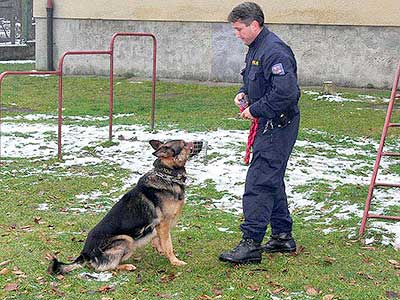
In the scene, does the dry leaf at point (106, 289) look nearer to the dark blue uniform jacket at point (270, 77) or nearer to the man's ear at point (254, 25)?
the dark blue uniform jacket at point (270, 77)

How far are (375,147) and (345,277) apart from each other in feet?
16.3

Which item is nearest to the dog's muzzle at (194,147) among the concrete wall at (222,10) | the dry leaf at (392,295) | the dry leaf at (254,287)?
the dry leaf at (254,287)

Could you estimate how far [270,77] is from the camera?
485 cm

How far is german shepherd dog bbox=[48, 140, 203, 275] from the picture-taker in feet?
16.3

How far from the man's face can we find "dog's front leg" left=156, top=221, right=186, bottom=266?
154 cm

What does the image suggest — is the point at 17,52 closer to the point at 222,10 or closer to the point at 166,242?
the point at 222,10

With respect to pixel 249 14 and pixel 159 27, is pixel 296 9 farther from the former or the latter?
pixel 249 14

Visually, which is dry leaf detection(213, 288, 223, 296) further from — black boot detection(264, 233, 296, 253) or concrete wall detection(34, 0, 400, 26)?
concrete wall detection(34, 0, 400, 26)

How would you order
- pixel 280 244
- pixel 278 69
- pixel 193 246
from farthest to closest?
pixel 193 246 < pixel 280 244 < pixel 278 69

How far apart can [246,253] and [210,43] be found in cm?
1246

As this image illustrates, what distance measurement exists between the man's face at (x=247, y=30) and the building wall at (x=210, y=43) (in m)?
11.3

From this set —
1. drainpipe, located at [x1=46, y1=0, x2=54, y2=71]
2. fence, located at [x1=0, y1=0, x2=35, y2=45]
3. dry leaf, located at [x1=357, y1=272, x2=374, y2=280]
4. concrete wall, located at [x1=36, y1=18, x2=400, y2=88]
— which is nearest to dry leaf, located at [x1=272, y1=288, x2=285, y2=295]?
dry leaf, located at [x1=357, y1=272, x2=374, y2=280]

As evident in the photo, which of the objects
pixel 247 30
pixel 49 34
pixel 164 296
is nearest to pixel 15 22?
pixel 49 34

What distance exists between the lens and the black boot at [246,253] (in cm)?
512
